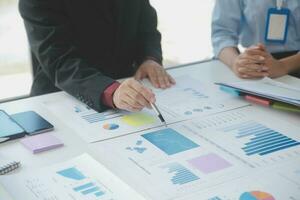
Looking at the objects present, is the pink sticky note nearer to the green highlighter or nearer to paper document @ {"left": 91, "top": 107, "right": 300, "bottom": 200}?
paper document @ {"left": 91, "top": 107, "right": 300, "bottom": 200}

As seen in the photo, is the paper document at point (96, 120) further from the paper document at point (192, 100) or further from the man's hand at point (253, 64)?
the man's hand at point (253, 64)

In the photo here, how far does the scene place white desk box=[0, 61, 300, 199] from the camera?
98 centimetres

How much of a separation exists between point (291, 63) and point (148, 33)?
0.53 meters

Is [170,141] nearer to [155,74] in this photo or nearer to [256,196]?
[256,196]

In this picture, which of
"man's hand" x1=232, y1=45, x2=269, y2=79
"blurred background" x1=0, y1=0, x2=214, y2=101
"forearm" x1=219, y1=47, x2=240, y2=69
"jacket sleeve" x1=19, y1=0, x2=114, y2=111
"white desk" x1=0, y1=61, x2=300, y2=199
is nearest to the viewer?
"white desk" x1=0, y1=61, x2=300, y2=199

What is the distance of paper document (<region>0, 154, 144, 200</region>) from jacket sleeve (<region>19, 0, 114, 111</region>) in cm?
41

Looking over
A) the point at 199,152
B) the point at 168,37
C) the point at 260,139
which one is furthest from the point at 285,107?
the point at 168,37

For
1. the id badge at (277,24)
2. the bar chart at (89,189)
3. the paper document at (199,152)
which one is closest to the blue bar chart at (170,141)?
the paper document at (199,152)

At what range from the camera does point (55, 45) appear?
1385mm

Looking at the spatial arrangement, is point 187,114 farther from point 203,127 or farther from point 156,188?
point 156,188

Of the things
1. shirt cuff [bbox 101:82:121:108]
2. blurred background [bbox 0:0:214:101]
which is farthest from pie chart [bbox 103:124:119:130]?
blurred background [bbox 0:0:214:101]

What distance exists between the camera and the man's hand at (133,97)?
117 centimetres

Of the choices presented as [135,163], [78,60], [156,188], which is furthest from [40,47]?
[156,188]

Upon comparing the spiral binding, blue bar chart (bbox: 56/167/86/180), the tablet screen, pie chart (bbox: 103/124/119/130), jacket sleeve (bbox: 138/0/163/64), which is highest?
jacket sleeve (bbox: 138/0/163/64)
